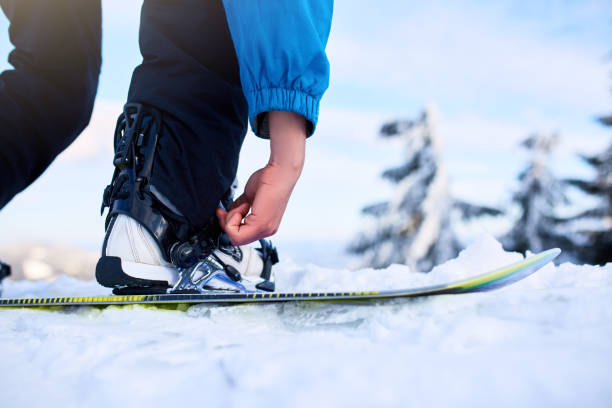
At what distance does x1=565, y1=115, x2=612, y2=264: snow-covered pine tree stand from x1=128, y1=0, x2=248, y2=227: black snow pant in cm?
1558

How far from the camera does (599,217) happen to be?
14.1 meters

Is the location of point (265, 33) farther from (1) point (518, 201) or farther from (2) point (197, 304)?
(1) point (518, 201)

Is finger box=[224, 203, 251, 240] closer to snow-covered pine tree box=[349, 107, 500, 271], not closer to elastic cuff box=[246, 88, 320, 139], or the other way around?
elastic cuff box=[246, 88, 320, 139]

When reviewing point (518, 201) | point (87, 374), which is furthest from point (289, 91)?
point (518, 201)

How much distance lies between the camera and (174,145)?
4.56 ft

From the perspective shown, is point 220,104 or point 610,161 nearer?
point 220,104

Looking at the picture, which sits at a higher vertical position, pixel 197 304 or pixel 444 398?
pixel 197 304

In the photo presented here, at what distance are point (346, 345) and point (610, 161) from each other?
16.7m

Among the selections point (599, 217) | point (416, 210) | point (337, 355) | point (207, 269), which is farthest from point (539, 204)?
point (337, 355)

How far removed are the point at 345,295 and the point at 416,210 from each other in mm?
11728

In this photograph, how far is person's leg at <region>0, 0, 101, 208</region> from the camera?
1653 mm

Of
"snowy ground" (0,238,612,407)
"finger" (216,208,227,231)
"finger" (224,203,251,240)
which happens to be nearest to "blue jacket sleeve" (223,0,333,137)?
"finger" (224,203,251,240)

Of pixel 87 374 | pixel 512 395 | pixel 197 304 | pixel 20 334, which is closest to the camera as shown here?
pixel 512 395

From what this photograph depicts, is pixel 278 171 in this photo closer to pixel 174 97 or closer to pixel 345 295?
pixel 345 295
